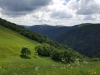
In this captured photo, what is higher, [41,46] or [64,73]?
[64,73]

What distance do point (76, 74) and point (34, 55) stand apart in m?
138

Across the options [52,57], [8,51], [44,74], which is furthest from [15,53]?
[44,74]

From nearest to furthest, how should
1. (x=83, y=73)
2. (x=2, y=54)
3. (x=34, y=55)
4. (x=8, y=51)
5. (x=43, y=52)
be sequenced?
(x=83, y=73) < (x=2, y=54) < (x=8, y=51) < (x=34, y=55) < (x=43, y=52)

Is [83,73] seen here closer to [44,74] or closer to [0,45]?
[44,74]

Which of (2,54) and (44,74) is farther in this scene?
(2,54)

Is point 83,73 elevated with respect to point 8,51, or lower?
elevated

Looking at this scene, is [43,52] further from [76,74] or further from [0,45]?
[76,74]

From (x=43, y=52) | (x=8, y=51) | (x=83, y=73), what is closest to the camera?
(x=83, y=73)

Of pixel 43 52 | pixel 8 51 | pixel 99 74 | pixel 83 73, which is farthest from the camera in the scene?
pixel 43 52

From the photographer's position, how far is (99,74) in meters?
11.9

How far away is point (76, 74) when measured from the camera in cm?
1266

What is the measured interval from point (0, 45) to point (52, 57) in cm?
3393

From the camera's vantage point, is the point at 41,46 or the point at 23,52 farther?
the point at 41,46

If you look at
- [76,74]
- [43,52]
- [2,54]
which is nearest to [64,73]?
[76,74]
